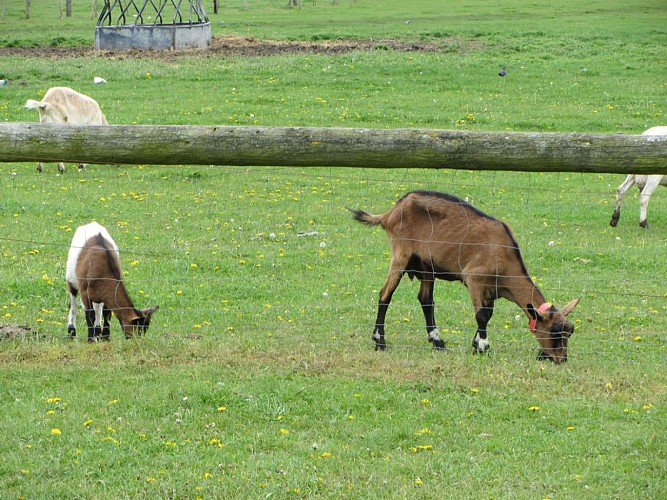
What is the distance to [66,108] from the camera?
693 inches

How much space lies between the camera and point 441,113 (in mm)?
21891

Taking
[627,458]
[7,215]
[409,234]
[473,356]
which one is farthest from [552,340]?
[7,215]

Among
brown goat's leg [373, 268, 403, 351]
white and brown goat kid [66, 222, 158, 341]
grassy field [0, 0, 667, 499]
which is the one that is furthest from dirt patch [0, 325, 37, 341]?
brown goat's leg [373, 268, 403, 351]

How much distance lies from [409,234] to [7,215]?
7.11m

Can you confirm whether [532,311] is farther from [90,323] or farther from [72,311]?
[72,311]

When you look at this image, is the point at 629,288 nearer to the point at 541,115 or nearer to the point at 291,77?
the point at 541,115

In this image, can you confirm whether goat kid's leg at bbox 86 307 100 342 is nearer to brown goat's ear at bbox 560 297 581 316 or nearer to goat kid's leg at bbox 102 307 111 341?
goat kid's leg at bbox 102 307 111 341

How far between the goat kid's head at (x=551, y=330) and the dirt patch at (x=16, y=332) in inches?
163

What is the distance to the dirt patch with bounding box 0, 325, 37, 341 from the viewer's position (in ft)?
25.2

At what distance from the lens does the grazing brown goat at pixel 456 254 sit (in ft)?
27.3

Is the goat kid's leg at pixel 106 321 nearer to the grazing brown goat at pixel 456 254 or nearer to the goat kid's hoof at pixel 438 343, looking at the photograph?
the grazing brown goat at pixel 456 254

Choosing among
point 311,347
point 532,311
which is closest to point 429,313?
point 532,311

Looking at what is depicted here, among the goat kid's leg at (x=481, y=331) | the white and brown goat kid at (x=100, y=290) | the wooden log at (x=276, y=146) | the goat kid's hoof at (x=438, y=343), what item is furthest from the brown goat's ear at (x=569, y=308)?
the white and brown goat kid at (x=100, y=290)

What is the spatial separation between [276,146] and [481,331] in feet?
8.96
